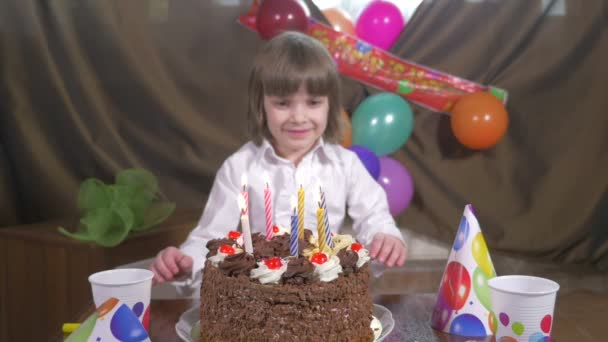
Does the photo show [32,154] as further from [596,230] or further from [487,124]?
[596,230]

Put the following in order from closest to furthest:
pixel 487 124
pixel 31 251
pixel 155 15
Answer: pixel 31 251
pixel 487 124
pixel 155 15

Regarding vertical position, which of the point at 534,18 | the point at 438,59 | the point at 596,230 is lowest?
the point at 596,230

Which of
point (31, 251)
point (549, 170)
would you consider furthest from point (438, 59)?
point (31, 251)

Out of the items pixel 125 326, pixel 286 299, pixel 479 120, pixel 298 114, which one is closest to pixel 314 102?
pixel 298 114

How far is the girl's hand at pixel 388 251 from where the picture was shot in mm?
1494

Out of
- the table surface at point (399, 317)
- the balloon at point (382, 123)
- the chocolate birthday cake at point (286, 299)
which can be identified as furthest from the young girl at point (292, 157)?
the balloon at point (382, 123)

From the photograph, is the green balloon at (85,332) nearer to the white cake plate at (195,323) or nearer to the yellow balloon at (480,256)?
the white cake plate at (195,323)

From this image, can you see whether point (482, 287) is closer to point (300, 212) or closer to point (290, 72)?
point (300, 212)

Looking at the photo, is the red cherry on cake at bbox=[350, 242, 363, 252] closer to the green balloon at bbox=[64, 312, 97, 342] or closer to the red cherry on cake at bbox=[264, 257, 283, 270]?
the red cherry on cake at bbox=[264, 257, 283, 270]

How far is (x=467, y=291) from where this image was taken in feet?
3.99

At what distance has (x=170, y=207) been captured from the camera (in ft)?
8.53

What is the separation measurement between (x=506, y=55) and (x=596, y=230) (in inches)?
37.2

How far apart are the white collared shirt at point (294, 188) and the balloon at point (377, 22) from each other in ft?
4.59

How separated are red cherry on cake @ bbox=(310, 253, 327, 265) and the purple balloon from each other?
164 centimetres
